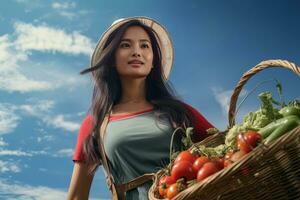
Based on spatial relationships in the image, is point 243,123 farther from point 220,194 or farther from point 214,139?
point 220,194

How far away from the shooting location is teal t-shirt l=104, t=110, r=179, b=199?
400 cm

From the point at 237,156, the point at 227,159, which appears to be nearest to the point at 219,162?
the point at 227,159

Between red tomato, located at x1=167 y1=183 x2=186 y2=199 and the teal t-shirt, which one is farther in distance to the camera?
the teal t-shirt

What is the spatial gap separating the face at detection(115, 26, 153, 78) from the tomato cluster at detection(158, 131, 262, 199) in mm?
1698

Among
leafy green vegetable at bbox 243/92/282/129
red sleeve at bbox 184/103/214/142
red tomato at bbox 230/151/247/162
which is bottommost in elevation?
red tomato at bbox 230/151/247/162

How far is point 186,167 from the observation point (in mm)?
2777

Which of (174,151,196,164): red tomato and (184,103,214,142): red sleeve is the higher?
(184,103,214,142): red sleeve

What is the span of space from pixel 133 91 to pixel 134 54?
354 mm

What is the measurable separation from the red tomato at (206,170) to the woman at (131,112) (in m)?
1.35

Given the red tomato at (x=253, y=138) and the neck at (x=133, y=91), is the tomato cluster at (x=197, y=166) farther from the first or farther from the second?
the neck at (x=133, y=91)

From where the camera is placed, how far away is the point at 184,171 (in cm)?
277

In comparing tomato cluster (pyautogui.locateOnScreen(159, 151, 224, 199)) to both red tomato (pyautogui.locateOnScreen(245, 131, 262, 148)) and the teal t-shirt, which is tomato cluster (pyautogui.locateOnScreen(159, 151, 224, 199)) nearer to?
red tomato (pyautogui.locateOnScreen(245, 131, 262, 148))

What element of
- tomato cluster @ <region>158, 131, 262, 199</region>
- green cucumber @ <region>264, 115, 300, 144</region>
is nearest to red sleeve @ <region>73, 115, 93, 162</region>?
tomato cluster @ <region>158, 131, 262, 199</region>

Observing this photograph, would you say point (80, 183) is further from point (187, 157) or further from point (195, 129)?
point (187, 157)
